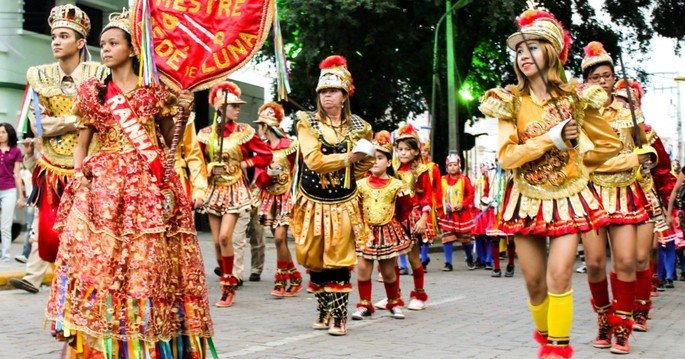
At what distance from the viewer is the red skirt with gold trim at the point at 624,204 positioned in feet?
26.6

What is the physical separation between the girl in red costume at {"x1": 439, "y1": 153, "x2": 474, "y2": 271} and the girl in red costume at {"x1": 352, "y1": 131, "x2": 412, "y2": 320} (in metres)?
6.11

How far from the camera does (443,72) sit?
2708cm

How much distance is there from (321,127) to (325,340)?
1.79m

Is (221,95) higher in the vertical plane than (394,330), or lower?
higher

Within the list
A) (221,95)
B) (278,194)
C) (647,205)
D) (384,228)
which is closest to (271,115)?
(278,194)

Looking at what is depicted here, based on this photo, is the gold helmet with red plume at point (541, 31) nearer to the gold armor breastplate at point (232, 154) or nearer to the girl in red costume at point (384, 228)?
the girl in red costume at point (384, 228)

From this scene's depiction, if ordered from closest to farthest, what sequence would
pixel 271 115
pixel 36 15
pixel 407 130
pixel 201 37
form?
pixel 201 37 < pixel 407 130 < pixel 271 115 < pixel 36 15

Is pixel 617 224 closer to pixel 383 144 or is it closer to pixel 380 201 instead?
pixel 380 201

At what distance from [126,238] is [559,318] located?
2622 millimetres

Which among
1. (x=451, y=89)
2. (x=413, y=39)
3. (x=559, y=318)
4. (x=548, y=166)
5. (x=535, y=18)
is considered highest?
(x=413, y=39)

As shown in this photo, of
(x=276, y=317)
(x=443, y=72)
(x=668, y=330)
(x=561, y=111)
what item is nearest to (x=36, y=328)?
(x=276, y=317)

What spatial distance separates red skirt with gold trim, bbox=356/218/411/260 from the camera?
9820 mm

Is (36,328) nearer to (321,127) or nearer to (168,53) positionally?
(321,127)

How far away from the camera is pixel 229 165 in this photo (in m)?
11.9
